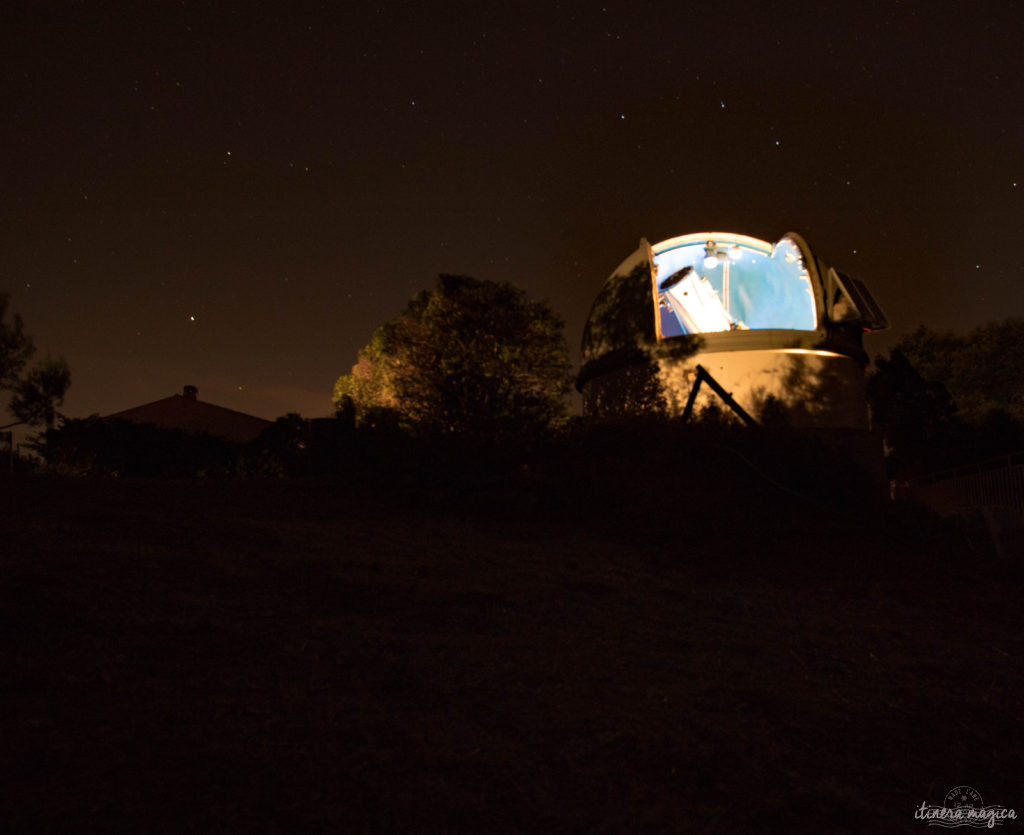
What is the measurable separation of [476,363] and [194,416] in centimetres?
2859

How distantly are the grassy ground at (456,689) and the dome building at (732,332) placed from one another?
9.50 meters

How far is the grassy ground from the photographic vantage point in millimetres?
2320

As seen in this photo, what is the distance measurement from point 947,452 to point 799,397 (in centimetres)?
1743

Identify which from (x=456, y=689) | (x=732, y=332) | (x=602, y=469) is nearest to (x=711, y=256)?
(x=732, y=332)

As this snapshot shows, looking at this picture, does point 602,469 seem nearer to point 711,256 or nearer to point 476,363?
point 476,363

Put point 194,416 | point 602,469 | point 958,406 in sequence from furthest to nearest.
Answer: point 194,416 → point 958,406 → point 602,469

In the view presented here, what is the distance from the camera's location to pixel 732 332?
52.8ft

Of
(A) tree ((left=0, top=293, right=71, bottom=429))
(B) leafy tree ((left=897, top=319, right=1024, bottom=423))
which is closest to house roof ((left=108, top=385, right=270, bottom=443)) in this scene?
(A) tree ((left=0, top=293, right=71, bottom=429))

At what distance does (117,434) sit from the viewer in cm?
1838

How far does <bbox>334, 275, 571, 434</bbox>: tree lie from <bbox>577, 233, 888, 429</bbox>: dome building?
1444 mm

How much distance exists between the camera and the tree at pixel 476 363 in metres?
16.8

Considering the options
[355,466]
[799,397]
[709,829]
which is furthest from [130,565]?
[799,397]

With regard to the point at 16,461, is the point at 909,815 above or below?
below

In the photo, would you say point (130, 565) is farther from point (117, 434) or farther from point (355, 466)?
point (117, 434)
